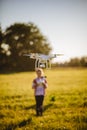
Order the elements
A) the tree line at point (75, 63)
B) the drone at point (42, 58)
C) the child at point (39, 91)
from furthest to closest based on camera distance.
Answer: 1. the tree line at point (75, 63)
2. the drone at point (42, 58)
3. the child at point (39, 91)

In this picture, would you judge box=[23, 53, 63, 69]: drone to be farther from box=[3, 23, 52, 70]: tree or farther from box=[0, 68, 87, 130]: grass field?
box=[3, 23, 52, 70]: tree

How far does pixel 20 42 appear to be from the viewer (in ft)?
99.3

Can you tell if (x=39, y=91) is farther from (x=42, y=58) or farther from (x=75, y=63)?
(x=75, y=63)

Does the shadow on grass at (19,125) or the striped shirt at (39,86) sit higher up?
the striped shirt at (39,86)

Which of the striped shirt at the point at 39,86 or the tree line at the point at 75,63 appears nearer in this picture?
the striped shirt at the point at 39,86

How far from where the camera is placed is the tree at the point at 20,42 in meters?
29.4

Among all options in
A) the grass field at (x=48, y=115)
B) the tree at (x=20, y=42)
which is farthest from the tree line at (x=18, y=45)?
the grass field at (x=48, y=115)

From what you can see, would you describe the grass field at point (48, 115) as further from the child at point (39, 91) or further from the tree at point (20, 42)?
the tree at point (20, 42)

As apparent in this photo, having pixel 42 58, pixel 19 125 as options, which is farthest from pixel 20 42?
pixel 19 125

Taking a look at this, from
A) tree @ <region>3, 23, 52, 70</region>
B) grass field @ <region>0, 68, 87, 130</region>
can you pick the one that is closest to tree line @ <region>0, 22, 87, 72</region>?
tree @ <region>3, 23, 52, 70</region>

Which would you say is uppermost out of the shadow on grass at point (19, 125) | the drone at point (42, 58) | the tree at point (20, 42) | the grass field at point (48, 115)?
the tree at point (20, 42)

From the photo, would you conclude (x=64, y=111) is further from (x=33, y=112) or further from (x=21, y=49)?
(x=21, y=49)

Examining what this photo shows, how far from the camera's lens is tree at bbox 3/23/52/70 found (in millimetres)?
29406

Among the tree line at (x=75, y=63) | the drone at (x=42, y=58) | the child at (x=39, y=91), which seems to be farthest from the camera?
the tree line at (x=75, y=63)
